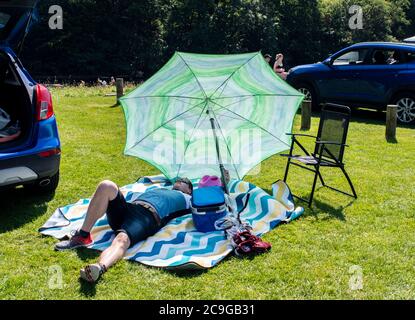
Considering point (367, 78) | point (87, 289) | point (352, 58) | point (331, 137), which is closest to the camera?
point (87, 289)

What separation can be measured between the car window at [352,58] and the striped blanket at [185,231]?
7.12 metres

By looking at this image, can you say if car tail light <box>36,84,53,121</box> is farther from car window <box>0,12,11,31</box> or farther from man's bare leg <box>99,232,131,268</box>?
man's bare leg <box>99,232,131,268</box>

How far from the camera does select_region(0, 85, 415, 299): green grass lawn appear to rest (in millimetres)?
3676

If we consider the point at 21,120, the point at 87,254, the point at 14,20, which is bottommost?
the point at 87,254

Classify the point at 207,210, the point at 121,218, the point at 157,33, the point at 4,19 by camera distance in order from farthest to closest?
1. the point at 157,33
2. the point at 4,19
3. the point at 207,210
4. the point at 121,218

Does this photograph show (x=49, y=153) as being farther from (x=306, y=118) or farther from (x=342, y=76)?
(x=342, y=76)

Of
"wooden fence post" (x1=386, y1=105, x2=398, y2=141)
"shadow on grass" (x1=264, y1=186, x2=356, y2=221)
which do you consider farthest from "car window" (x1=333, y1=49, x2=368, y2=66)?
"shadow on grass" (x1=264, y1=186, x2=356, y2=221)

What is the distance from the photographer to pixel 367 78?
11.3m

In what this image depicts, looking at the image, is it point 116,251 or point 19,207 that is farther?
point 19,207

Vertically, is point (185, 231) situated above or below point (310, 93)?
below

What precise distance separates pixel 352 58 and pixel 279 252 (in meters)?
8.73

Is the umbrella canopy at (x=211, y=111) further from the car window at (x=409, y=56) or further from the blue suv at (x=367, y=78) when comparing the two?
the car window at (x=409, y=56)

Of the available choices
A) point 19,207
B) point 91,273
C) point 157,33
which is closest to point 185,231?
point 91,273

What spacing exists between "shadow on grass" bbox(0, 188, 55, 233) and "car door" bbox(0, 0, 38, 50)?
1.77m
